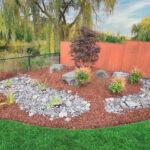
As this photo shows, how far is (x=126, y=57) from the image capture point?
5.98 meters

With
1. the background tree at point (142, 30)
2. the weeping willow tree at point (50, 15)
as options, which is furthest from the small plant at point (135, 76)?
the background tree at point (142, 30)

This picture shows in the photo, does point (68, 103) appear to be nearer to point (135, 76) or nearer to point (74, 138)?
point (74, 138)

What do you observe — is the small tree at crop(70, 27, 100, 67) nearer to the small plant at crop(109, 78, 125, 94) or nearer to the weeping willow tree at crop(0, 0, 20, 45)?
the small plant at crop(109, 78, 125, 94)

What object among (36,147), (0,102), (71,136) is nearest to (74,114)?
(71,136)

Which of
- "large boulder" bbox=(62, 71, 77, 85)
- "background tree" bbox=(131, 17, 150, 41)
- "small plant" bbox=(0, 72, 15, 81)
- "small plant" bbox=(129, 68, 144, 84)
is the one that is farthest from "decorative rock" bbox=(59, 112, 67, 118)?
"background tree" bbox=(131, 17, 150, 41)

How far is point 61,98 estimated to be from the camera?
3.91m

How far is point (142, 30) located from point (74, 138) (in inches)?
478

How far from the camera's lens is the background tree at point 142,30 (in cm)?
1112

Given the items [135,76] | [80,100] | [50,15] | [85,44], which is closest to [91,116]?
[80,100]

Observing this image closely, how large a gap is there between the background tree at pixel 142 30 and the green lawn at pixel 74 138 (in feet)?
34.5

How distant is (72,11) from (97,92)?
6.05 metres

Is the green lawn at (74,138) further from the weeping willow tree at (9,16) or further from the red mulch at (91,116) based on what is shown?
the weeping willow tree at (9,16)

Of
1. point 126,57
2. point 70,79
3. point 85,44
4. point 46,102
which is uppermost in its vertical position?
point 85,44

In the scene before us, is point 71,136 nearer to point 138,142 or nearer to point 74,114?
point 74,114
